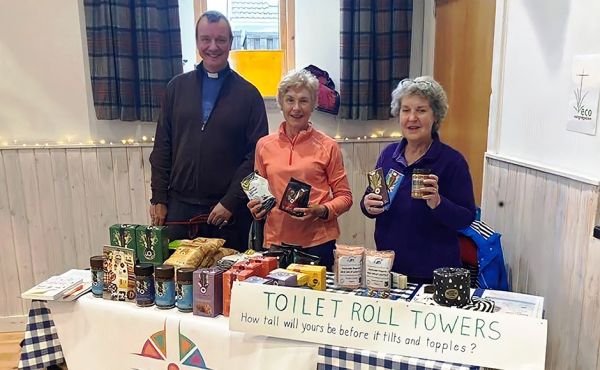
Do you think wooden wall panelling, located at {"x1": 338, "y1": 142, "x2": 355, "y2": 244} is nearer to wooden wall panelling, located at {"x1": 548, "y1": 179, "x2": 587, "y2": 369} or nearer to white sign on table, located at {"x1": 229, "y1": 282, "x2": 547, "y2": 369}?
Result: wooden wall panelling, located at {"x1": 548, "y1": 179, "x2": 587, "y2": 369}

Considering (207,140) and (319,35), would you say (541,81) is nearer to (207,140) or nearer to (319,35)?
(207,140)

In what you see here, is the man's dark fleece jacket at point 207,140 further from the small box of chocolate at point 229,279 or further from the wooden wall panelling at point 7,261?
the wooden wall panelling at point 7,261

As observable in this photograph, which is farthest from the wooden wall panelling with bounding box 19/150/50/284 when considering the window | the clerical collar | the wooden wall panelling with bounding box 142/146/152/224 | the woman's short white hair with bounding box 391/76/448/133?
the woman's short white hair with bounding box 391/76/448/133

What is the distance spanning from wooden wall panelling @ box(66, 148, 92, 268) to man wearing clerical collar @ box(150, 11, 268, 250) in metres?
0.95

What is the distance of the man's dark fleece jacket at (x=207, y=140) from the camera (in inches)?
89.9

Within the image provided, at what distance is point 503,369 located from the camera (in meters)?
1.22

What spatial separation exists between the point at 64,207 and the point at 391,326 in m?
2.46

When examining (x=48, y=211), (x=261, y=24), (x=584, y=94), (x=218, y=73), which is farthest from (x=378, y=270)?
(x=48, y=211)

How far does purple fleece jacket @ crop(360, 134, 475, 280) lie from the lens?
175 centimetres

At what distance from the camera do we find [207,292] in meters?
1.49

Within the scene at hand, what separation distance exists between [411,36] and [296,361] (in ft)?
7.88

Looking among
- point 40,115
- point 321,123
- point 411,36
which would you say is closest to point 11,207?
point 40,115

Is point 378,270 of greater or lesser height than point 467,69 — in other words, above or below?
below

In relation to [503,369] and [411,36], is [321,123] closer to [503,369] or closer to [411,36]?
[411,36]
